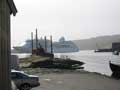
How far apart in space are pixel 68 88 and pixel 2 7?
55.1ft

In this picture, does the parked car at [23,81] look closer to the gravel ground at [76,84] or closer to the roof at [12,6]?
the gravel ground at [76,84]

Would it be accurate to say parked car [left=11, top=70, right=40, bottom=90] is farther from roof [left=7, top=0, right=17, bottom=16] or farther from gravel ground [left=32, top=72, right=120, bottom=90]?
roof [left=7, top=0, right=17, bottom=16]

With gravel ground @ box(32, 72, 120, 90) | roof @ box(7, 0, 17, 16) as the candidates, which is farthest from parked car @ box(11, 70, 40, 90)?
roof @ box(7, 0, 17, 16)

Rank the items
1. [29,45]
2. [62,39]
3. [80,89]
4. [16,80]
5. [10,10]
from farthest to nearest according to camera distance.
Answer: [62,39], [29,45], [80,89], [16,80], [10,10]

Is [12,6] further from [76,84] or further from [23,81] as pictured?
[76,84]

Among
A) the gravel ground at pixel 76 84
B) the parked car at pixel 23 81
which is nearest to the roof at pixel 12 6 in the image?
the parked car at pixel 23 81

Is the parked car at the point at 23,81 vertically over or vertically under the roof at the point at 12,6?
under

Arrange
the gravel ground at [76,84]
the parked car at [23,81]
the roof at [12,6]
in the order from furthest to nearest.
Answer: the gravel ground at [76,84]
the parked car at [23,81]
the roof at [12,6]

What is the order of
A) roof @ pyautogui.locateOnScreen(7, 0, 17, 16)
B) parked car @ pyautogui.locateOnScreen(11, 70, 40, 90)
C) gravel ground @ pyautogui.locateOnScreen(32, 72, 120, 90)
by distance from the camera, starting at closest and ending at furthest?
roof @ pyautogui.locateOnScreen(7, 0, 17, 16) → parked car @ pyautogui.locateOnScreen(11, 70, 40, 90) → gravel ground @ pyautogui.locateOnScreen(32, 72, 120, 90)

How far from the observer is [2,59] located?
9.99m

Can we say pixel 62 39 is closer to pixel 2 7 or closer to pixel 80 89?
pixel 80 89

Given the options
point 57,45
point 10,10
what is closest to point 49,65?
point 10,10

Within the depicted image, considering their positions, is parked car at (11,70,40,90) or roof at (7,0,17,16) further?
parked car at (11,70,40,90)

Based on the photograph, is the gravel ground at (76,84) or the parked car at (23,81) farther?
the gravel ground at (76,84)
